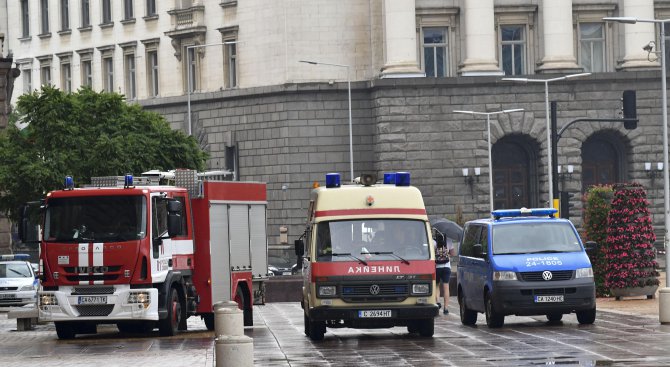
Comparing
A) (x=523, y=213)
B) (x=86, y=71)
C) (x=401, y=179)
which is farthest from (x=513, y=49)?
(x=401, y=179)

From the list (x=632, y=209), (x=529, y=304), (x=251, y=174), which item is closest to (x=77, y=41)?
(x=251, y=174)

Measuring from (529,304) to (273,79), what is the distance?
182 feet

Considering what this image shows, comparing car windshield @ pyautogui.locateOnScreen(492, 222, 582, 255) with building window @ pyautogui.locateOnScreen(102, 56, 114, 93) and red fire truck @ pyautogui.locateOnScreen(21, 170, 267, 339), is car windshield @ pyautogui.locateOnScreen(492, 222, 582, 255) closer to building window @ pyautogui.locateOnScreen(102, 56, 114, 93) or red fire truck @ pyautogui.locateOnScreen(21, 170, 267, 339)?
red fire truck @ pyautogui.locateOnScreen(21, 170, 267, 339)

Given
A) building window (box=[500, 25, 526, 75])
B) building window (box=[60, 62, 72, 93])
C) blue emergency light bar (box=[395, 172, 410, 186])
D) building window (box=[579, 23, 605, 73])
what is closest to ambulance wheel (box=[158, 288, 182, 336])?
blue emergency light bar (box=[395, 172, 410, 186])

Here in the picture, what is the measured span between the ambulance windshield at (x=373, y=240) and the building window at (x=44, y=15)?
75084mm

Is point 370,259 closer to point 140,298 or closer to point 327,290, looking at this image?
point 327,290

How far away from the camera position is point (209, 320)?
3703 centimetres

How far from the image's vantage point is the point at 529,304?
34656 millimetres

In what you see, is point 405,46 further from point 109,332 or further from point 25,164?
point 109,332

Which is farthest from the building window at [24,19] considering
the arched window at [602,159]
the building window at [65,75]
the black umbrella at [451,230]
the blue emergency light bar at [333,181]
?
the blue emergency light bar at [333,181]

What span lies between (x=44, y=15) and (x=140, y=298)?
74.1 m

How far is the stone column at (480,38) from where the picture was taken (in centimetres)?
8794

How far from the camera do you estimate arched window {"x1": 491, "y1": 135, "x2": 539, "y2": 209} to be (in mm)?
89438

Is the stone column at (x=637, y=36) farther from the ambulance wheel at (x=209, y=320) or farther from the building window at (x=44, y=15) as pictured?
the ambulance wheel at (x=209, y=320)
